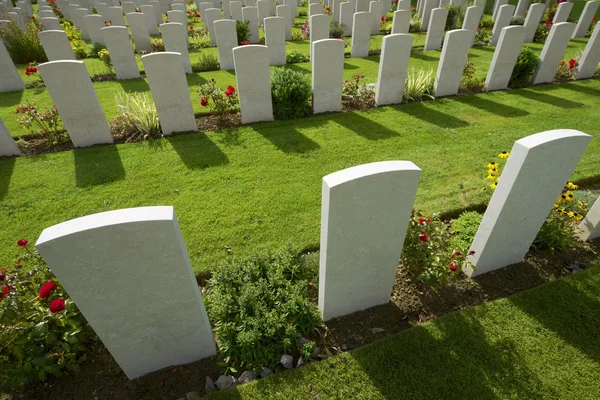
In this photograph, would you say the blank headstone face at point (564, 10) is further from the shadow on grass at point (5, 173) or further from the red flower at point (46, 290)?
the shadow on grass at point (5, 173)

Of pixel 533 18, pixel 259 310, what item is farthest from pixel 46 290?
pixel 533 18

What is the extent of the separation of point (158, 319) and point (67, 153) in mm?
5344

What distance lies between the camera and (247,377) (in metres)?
2.85

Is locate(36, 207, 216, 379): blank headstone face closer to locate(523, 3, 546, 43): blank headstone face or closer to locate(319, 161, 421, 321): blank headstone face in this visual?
locate(319, 161, 421, 321): blank headstone face

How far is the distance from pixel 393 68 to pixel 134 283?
7.25 metres

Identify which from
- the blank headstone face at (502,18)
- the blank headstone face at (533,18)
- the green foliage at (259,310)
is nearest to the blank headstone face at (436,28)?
the blank headstone face at (502,18)

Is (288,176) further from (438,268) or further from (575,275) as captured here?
(575,275)

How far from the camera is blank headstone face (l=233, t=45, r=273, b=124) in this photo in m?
6.33

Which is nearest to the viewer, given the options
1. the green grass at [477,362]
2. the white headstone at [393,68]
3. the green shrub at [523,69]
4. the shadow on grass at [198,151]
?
the green grass at [477,362]

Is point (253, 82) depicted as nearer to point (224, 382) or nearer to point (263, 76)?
point (263, 76)

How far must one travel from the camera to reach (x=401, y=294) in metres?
3.65

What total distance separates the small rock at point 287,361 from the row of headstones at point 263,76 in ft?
17.5

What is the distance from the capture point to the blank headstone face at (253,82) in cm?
633

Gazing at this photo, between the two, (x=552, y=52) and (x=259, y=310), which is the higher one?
(x=552, y=52)
